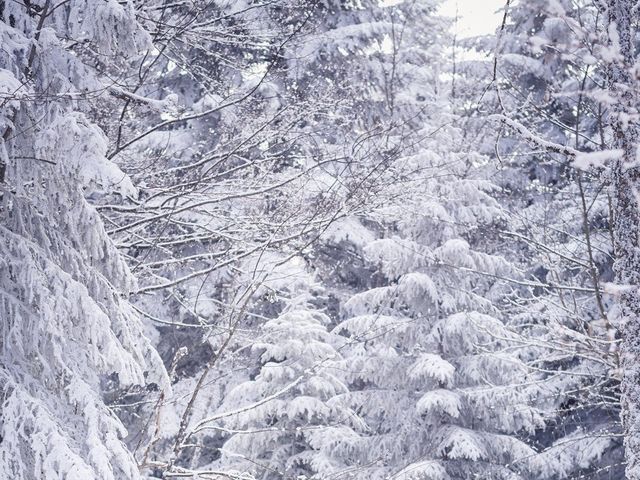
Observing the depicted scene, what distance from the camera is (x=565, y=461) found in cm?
1237

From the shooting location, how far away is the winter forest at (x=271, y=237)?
3.71 metres

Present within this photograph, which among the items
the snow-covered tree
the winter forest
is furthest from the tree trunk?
the snow-covered tree

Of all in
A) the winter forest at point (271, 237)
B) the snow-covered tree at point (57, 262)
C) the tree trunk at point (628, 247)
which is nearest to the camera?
the snow-covered tree at point (57, 262)

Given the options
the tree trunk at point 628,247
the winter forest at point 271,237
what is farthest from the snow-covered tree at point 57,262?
the tree trunk at point 628,247

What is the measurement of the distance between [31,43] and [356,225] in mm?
10236

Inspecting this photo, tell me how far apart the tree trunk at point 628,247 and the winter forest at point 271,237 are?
0.6 inches

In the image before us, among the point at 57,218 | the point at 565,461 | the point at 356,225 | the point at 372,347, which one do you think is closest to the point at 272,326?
the point at 372,347

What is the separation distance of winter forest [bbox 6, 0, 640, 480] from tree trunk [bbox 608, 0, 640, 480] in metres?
0.02

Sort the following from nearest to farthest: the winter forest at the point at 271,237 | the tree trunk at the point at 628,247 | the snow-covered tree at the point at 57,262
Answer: the snow-covered tree at the point at 57,262, the winter forest at the point at 271,237, the tree trunk at the point at 628,247

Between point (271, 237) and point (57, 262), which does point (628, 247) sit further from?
point (57, 262)

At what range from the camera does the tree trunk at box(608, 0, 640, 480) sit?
3.86m

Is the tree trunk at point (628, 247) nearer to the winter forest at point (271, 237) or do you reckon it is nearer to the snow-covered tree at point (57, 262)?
the winter forest at point (271, 237)

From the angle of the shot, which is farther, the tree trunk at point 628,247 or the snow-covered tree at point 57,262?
the tree trunk at point 628,247

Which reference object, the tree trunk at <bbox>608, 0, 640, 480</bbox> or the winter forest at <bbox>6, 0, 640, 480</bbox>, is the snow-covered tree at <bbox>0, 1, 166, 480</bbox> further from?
the tree trunk at <bbox>608, 0, 640, 480</bbox>
